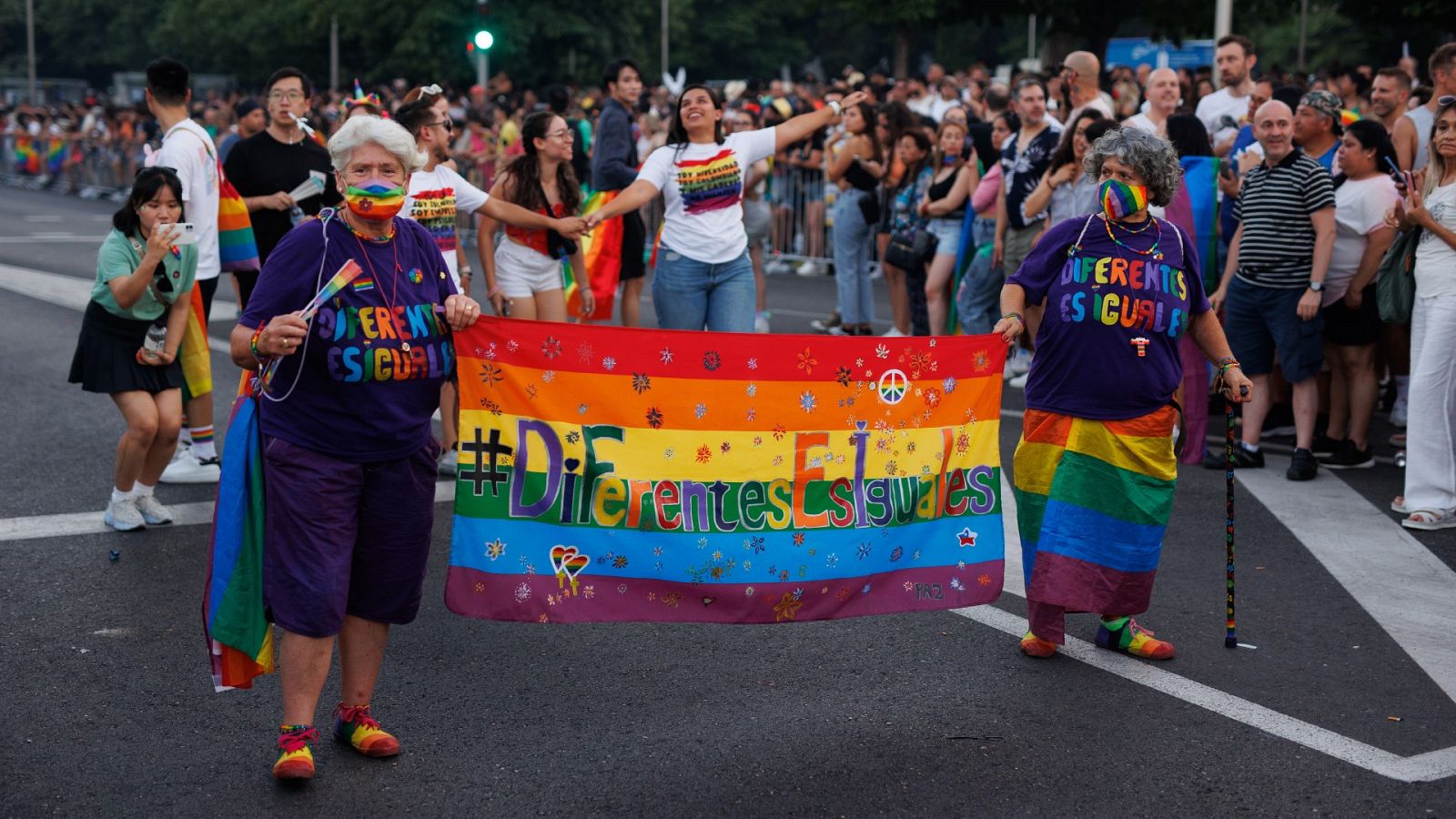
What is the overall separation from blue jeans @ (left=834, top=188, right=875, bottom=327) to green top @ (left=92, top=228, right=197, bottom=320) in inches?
253

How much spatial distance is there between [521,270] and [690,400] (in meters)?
3.73

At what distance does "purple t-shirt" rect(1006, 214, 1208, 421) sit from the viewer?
534cm

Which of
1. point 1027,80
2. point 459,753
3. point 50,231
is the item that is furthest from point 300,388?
point 50,231

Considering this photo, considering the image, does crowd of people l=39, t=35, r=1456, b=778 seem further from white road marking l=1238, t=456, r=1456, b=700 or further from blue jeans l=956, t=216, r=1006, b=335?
white road marking l=1238, t=456, r=1456, b=700

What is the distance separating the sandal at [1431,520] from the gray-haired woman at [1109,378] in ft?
8.51

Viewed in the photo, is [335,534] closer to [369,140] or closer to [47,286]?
[369,140]

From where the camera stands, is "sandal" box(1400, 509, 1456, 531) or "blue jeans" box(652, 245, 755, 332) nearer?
"sandal" box(1400, 509, 1456, 531)

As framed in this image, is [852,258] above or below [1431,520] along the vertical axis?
above

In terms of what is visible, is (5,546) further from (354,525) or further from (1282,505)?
(1282,505)

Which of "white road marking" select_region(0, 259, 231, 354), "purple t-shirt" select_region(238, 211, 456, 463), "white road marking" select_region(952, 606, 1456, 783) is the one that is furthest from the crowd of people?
"white road marking" select_region(0, 259, 231, 354)

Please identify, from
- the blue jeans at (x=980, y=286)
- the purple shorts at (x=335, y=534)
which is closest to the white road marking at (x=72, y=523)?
the purple shorts at (x=335, y=534)

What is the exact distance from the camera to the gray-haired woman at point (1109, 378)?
5348mm

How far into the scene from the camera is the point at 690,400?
493 centimetres

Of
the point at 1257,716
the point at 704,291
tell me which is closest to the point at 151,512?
the point at 704,291
